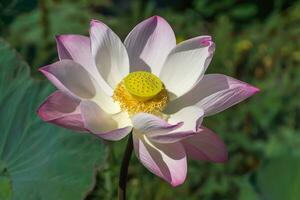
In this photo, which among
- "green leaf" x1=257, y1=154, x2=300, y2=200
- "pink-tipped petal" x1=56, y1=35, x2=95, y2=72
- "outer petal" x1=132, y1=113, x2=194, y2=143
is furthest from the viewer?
"green leaf" x1=257, y1=154, x2=300, y2=200

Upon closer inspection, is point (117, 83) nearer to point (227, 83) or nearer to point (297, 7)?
point (227, 83)

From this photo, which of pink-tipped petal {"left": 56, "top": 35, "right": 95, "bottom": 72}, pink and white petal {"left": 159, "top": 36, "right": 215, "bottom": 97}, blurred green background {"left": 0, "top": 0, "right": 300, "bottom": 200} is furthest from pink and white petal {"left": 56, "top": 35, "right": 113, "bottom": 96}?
blurred green background {"left": 0, "top": 0, "right": 300, "bottom": 200}

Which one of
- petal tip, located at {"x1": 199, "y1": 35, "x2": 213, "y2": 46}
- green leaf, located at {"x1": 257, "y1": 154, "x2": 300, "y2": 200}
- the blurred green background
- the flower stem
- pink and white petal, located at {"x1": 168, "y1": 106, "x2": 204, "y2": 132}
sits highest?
petal tip, located at {"x1": 199, "y1": 35, "x2": 213, "y2": 46}

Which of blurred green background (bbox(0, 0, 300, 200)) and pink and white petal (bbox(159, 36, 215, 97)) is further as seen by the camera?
blurred green background (bbox(0, 0, 300, 200))

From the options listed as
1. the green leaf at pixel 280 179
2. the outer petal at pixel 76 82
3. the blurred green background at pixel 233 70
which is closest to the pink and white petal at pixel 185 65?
the outer petal at pixel 76 82

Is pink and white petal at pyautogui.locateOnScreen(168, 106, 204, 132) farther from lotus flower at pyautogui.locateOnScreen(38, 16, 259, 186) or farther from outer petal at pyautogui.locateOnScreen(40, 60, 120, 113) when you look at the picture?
outer petal at pyautogui.locateOnScreen(40, 60, 120, 113)

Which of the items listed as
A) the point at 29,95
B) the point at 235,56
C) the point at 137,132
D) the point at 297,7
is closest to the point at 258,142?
the point at 235,56
